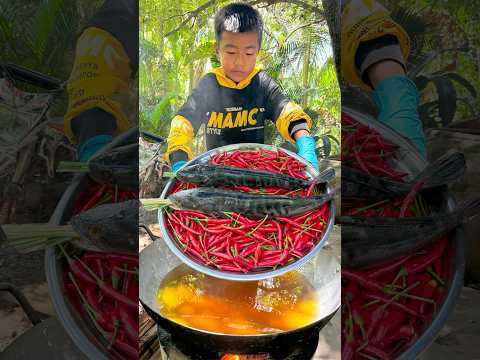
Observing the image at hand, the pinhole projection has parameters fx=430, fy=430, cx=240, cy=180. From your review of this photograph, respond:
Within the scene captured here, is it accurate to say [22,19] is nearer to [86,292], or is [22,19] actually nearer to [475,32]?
[86,292]

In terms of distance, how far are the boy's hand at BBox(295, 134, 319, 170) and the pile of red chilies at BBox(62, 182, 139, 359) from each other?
0.85 m

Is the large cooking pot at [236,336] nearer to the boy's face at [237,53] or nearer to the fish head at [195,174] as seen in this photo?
the fish head at [195,174]

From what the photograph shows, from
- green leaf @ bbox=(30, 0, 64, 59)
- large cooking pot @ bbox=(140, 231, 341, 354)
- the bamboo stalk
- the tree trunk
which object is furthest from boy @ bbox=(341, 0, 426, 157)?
the bamboo stalk

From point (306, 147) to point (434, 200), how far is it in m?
0.69

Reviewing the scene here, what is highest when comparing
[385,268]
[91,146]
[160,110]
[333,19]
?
[333,19]

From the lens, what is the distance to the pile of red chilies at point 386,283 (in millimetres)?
1647

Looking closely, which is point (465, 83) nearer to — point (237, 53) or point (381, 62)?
point (381, 62)

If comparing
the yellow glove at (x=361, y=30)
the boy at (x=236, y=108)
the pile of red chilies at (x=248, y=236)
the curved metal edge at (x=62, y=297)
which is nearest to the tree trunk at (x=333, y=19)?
the yellow glove at (x=361, y=30)

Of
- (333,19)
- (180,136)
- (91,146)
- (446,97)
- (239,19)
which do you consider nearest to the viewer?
(446,97)

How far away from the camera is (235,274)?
6.53ft

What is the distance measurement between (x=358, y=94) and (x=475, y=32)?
453 millimetres

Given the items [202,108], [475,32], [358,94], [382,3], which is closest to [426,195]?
[358,94]

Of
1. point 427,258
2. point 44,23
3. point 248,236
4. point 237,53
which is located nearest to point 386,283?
point 427,258

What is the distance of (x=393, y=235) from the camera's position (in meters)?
1.67
